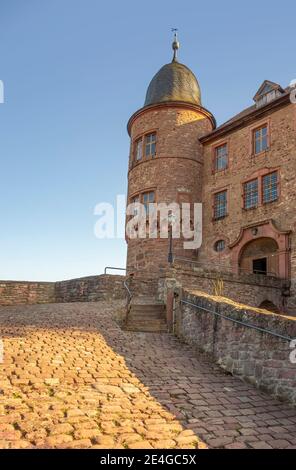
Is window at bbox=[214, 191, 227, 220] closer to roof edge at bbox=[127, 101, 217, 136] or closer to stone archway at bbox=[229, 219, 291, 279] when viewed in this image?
stone archway at bbox=[229, 219, 291, 279]

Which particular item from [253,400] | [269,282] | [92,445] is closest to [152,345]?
[253,400]

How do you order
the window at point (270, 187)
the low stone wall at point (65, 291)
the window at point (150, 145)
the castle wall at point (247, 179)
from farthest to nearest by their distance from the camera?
the window at point (150, 145) → the window at point (270, 187) → the low stone wall at point (65, 291) → the castle wall at point (247, 179)

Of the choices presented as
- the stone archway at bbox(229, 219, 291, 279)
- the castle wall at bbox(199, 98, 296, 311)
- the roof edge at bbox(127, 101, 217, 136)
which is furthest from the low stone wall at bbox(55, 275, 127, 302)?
the roof edge at bbox(127, 101, 217, 136)

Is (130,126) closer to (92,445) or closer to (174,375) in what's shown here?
(174,375)

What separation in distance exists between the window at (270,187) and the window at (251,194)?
49cm

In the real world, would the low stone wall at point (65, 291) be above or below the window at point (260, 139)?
below

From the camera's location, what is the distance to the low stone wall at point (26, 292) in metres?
18.2

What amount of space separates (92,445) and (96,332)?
610 cm

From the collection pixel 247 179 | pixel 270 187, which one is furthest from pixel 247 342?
pixel 247 179

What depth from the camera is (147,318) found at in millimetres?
11664

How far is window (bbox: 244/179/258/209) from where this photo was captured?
62.5 ft

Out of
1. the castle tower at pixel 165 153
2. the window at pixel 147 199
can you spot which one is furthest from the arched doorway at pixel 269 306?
the window at pixel 147 199

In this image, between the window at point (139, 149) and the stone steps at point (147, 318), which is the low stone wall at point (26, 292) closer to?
the stone steps at point (147, 318)

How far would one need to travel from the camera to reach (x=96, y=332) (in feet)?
33.1
